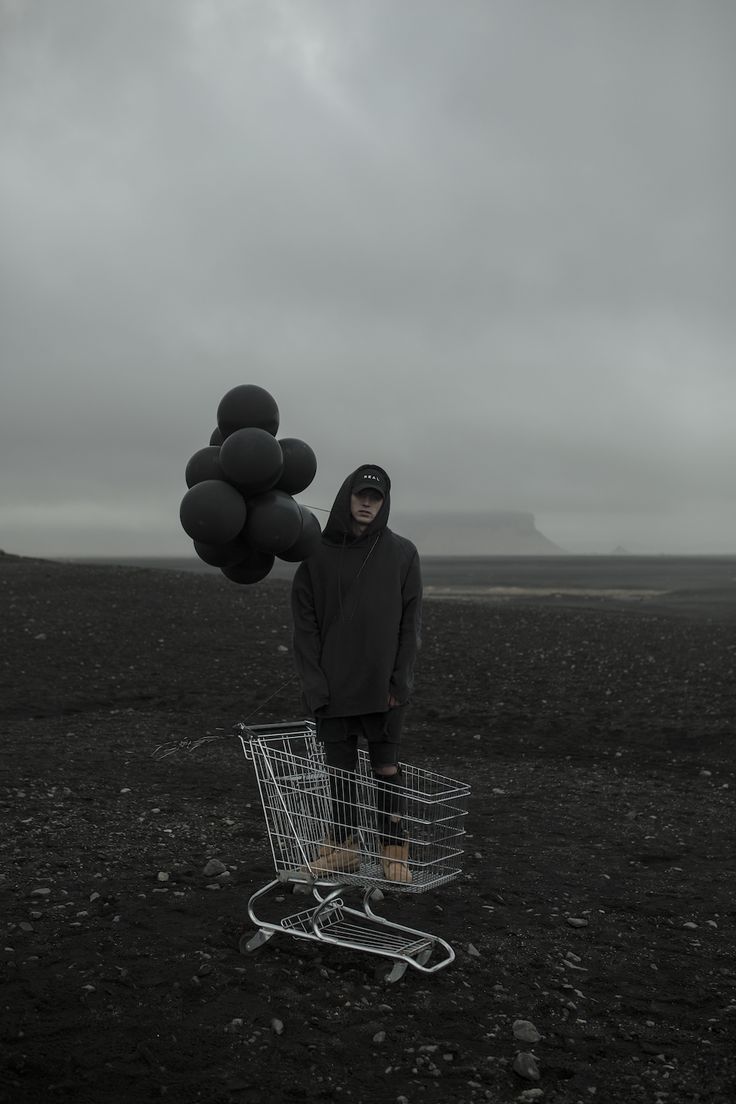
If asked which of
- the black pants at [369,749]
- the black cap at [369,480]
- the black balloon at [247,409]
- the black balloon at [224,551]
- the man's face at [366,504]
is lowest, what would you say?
the black pants at [369,749]

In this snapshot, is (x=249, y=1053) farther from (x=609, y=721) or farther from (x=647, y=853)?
(x=609, y=721)

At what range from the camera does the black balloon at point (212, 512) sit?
181 inches

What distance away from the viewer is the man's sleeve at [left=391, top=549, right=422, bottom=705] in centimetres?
529

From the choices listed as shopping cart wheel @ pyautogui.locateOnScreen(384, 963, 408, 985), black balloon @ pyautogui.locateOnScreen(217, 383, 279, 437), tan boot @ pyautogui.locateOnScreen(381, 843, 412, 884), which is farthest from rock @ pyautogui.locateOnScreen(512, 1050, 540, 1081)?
black balloon @ pyautogui.locateOnScreen(217, 383, 279, 437)

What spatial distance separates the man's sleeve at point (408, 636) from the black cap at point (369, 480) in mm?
450

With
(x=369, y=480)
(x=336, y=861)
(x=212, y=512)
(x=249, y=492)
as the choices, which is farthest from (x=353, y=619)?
(x=336, y=861)

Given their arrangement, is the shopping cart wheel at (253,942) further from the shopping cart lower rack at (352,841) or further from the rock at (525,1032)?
the rock at (525,1032)

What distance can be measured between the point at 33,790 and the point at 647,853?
17.3 ft

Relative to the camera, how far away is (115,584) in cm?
2166

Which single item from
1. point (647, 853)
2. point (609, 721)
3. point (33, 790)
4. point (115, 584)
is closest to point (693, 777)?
point (609, 721)

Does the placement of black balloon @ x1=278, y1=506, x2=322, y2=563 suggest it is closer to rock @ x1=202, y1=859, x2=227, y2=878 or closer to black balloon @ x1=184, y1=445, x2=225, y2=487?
black balloon @ x1=184, y1=445, x2=225, y2=487

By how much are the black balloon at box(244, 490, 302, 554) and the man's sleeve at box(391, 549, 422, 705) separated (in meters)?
0.85

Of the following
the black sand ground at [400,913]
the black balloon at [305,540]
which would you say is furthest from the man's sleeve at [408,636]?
the black sand ground at [400,913]

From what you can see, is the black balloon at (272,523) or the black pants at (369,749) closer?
the black balloon at (272,523)
